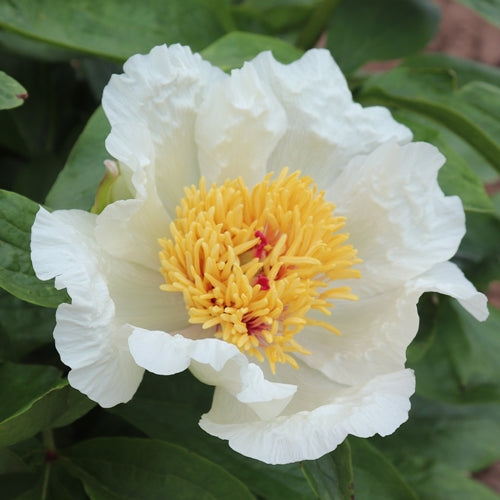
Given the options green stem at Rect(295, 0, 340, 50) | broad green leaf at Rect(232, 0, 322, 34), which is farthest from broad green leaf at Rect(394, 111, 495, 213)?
broad green leaf at Rect(232, 0, 322, 34)

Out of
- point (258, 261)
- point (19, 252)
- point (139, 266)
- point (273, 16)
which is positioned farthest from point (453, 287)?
point (273, 16)

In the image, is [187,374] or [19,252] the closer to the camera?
[19,252]

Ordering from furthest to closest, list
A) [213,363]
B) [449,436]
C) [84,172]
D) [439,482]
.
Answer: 1. [449,436]
2. [439,482]
3. [84,172]
4. [213,363]

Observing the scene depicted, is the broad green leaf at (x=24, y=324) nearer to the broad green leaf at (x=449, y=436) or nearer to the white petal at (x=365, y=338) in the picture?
the white petal at (x=365, y=338)

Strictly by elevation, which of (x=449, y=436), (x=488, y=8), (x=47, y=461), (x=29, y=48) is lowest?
(x=449, y=436)

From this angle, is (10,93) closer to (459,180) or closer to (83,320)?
(83,320)

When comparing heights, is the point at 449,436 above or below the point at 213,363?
below
